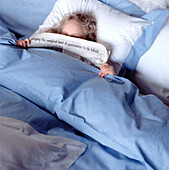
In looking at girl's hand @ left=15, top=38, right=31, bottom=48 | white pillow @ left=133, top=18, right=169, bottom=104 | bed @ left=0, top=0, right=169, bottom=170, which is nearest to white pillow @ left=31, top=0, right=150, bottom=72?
bed @ left=0, top=0, right=169, bottom=170

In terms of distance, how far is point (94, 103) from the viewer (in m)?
0.66

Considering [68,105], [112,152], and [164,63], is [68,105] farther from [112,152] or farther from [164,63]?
[164,63]

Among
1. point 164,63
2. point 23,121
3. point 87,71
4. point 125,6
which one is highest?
point 125,6

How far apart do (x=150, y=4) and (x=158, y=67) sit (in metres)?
0.42

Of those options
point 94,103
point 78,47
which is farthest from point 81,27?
point 94,103

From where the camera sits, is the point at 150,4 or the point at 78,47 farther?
the point at 150,4

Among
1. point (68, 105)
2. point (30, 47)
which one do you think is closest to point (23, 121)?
point (68, 105)

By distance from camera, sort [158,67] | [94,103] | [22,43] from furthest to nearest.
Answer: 1. [22,43]
2. [158,67]
3. [94,103]

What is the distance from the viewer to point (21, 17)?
1.51 m

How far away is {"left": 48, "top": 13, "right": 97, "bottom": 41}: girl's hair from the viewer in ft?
3.81

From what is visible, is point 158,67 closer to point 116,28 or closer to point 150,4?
point 116,28

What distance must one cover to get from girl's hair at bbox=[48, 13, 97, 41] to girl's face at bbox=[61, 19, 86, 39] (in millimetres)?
26

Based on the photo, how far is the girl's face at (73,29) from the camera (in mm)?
1169

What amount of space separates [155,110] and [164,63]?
0.38 metres
